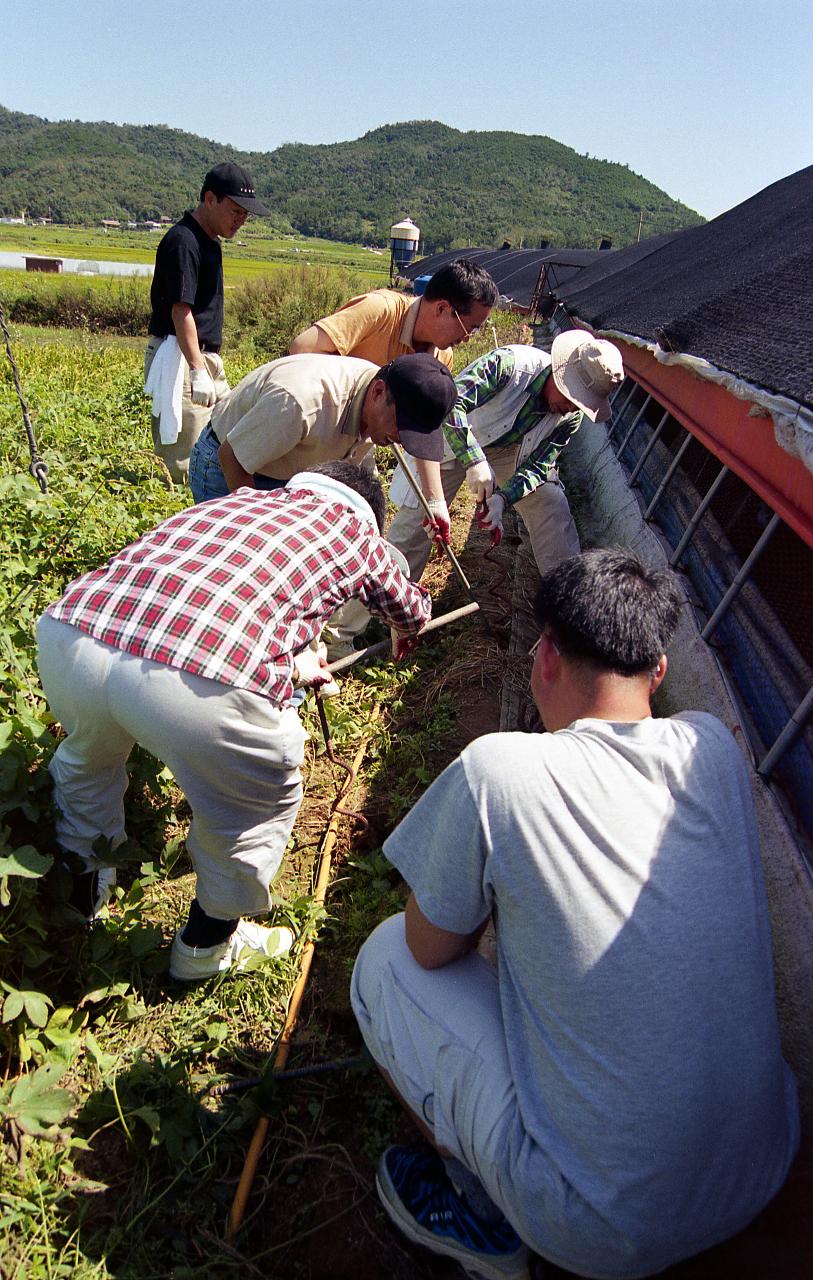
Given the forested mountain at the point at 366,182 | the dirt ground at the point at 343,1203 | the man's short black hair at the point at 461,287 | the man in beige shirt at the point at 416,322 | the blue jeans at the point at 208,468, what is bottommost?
the dirt ground at the point at 343,1203

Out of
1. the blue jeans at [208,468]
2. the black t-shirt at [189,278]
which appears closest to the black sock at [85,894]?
the blue jeans at [208,468]

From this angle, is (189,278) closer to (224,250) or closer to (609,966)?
(609,966)

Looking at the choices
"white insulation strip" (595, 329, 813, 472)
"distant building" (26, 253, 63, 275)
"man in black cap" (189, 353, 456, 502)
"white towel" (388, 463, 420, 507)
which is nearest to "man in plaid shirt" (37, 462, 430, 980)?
"man in black cap" (189, 353, 456, 502)

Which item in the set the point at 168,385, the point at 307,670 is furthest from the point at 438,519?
the point at 168,385

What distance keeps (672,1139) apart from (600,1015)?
20cm

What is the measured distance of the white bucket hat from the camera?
3590 millimetres

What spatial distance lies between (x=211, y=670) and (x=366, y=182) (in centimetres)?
17644

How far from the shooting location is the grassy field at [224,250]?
185 feet

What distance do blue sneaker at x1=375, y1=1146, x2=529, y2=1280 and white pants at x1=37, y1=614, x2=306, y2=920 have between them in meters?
0.74

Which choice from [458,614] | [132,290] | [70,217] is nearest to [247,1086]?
[458,614]

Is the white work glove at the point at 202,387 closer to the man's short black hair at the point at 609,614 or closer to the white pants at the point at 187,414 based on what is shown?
the white pants at the point at 187,414

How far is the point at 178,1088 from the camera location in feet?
6.21

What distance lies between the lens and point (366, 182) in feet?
492

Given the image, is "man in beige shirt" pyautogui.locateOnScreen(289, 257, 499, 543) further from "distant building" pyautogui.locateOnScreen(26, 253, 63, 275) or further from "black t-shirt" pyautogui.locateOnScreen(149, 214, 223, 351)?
"distant building" pyautogui.locateOnScreen(26, 253, 63, 275)
